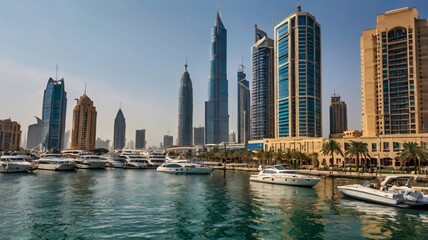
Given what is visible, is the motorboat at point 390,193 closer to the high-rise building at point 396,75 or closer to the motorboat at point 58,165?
the motorboat at point 58,165

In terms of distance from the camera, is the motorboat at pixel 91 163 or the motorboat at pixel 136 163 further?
the motorboat at pixel 136 163

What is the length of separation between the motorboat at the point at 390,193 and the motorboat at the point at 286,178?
583 inches

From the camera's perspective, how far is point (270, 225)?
32406 mm

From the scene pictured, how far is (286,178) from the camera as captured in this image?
7106cm

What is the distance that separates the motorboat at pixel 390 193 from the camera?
42969 millimetres

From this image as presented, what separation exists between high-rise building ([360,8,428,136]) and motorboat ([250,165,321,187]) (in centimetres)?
11646

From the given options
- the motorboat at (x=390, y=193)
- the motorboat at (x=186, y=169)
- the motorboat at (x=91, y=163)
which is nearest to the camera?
the motorboat at (x=390, y=193)

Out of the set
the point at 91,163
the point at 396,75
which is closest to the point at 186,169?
the point at 91,163

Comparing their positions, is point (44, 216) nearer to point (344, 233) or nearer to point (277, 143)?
point (344, 233)

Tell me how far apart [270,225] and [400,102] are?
160854mm

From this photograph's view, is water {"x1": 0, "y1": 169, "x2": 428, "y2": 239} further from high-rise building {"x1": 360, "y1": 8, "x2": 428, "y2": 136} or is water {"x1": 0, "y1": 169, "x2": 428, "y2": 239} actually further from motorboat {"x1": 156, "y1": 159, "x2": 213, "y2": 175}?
high-rise building {"x1": 360, "y1": 8, "x2": 428, "y2": 136}

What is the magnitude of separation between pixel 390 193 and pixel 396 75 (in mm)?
144379

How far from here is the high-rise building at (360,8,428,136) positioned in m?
160

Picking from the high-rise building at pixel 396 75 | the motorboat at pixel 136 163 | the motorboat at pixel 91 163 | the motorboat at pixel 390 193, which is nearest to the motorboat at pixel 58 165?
the motorboat at pixel 91 163
